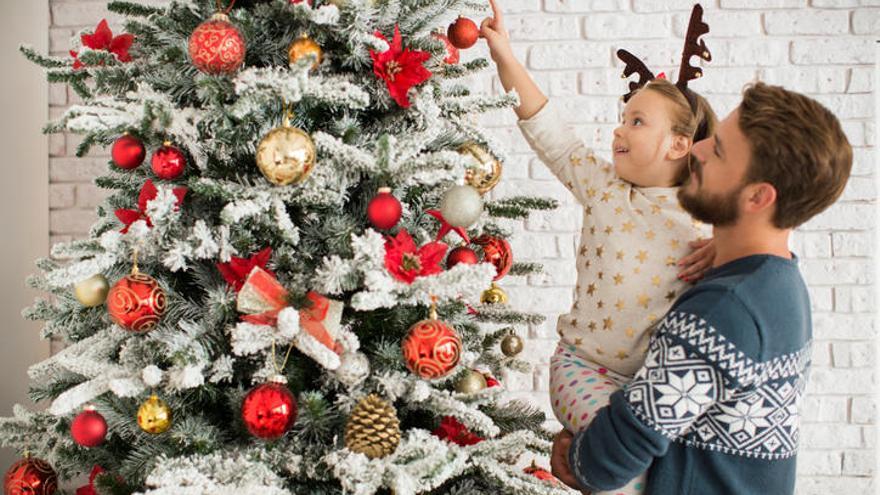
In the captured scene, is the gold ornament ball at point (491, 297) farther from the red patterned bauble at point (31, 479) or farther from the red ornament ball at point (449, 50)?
the red patterned bauble at point (31, 479)

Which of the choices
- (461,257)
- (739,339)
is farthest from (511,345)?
(739,339)

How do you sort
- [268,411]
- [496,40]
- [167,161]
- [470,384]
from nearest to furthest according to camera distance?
[268,411], [167,161], [470,384], [496,40]

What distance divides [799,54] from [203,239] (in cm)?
187

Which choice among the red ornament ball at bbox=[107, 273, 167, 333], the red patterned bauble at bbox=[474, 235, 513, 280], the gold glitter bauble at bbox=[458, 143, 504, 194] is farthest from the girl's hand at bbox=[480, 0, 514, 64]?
the red ornament ball at bbox=[107, 273, 167, 333]

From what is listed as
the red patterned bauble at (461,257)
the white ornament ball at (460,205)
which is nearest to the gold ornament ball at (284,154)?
the white ornament ball at (460,205)

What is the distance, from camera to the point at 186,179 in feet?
3.69

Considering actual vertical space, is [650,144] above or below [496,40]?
below

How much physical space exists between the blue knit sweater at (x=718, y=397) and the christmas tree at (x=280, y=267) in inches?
6.8

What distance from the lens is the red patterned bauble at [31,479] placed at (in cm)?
125

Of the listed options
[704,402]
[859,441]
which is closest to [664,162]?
[704,402]

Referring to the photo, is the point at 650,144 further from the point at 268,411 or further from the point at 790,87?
the point at 790,87

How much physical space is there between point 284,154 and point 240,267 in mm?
200

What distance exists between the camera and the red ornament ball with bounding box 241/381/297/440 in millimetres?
947

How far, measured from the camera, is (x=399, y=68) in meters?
1.09
